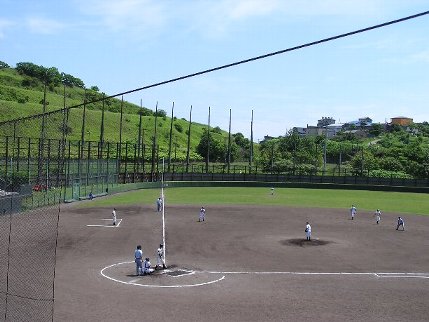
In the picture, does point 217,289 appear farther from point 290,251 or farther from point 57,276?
point 290,251

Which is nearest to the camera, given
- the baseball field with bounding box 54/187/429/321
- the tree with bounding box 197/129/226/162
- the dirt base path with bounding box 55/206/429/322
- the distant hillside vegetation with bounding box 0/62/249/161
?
the dirt base path with bounding box 55/206/429/322

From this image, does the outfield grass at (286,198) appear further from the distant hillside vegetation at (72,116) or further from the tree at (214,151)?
the tree at (214,151)

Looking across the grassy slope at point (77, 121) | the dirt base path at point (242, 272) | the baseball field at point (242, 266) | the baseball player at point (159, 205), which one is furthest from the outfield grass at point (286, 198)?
the grassy slope at point (77, 121)

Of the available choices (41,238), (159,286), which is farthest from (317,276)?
(41,238)

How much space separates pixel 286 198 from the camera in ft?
218

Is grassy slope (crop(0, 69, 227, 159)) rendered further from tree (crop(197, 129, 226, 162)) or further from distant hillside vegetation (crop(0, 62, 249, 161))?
tree (crop(197, 129, 226, 162))

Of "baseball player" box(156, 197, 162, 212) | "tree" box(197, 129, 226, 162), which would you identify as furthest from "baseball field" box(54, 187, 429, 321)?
"tree" box(197, 129, 226, 162)

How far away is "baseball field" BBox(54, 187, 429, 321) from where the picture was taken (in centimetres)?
1912

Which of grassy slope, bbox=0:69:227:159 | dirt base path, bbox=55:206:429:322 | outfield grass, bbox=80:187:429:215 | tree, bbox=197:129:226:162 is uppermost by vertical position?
grassy slope, bbox=0:69:227:159

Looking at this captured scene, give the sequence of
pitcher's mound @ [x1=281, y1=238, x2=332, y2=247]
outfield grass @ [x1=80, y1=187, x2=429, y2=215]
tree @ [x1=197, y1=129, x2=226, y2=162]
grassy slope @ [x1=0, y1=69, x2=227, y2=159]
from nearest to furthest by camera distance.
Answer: pitcher's mound @ [x1=281, y1=238, x2=332, y2=247] → outfield grass @ [x1=80, y1=187, x2=429, y2=215] → grassy slope @ [x1=0, y1=69, x2=227, y2=159] → tree @ [x1=197, y1=129, x2=226, y2=162]

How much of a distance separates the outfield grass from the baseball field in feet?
19.2

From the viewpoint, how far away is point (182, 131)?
6230 inches

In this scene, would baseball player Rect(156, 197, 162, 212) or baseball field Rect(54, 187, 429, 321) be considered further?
baseball player Rect(156, 197, 162, 212)

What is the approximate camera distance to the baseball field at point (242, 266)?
62.7 ft
